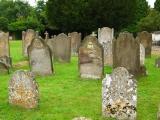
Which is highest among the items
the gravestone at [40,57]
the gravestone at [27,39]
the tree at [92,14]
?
the tree at [92,14]

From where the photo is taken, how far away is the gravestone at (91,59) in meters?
15.7

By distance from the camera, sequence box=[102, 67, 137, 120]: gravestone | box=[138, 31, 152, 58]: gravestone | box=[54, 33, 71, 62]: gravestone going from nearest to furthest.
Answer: box=[102, 67, 137, 120]: gravestone < box=[54, 33, 71, 62]: gravestone < box=[138, 31, 152, 58]: gravestone

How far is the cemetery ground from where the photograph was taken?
35.2ft

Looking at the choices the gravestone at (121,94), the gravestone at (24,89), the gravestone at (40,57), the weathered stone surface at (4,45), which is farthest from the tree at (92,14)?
the gravestone at (121,94)

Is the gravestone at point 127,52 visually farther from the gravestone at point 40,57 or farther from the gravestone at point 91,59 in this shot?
the gravestone at point 40,57

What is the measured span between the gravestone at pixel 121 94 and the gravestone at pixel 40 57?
6.39 m

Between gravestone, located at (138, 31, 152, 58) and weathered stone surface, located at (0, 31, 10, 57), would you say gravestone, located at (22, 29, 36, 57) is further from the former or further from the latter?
gravestone, located at (138, 31, 152, 58)

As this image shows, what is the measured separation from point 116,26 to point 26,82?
33.0 metres

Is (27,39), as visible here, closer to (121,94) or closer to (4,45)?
(4,45)

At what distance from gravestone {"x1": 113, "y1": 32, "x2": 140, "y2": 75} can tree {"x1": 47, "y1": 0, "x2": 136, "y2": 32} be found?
2656cm

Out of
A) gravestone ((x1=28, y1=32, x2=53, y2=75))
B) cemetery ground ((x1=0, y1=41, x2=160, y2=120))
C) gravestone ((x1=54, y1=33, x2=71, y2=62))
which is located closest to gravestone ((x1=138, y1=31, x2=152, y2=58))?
gravestone ((x1=54, y1=33, x2=71, y2=62))

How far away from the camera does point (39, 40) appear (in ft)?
53.6

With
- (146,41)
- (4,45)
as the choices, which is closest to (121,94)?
(4,45)

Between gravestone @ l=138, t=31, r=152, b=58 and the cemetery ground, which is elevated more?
gravestone @ l=138, t=31, r=152, b=58
